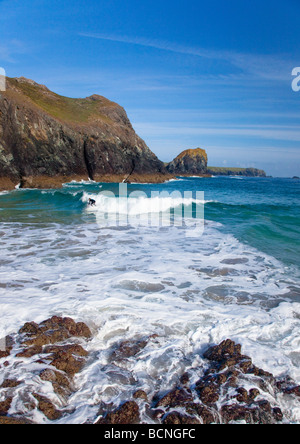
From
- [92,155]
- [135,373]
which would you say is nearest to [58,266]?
[135,373]

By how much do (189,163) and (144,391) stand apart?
10671cm

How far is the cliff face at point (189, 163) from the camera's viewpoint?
105688 millimetres

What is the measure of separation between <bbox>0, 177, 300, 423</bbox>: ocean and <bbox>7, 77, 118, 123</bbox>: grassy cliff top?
39.3 m

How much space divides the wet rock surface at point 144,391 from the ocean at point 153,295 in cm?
11

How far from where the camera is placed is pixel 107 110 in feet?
196

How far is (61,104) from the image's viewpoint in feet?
173

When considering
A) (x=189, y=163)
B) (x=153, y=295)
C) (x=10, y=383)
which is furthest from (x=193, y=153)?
(x=10, y=383)

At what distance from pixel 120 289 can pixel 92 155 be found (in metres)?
42.5

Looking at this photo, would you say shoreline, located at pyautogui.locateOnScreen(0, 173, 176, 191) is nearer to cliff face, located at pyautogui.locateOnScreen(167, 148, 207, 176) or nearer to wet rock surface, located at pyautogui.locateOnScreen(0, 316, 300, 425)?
wet rock surface, located at pyautogui.locateOnScreen(0, 316, 300, 425)

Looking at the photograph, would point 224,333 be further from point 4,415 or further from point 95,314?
point 4,415

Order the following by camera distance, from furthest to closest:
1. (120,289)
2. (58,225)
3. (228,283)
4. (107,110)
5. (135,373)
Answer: (107,110)
(58,225)
(228,283)
(120,289)
(135,373)

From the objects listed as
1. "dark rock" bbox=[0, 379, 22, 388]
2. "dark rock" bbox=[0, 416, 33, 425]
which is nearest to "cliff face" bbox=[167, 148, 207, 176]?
"dark rock" bbox=[0, 379, 22, 388]

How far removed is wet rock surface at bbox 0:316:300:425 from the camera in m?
2.66

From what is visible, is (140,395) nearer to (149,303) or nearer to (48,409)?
(48,409)
